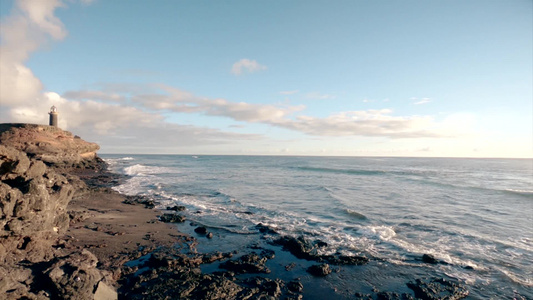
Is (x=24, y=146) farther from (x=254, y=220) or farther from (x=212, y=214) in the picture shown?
(x=254, y=220)

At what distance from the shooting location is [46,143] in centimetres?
4025

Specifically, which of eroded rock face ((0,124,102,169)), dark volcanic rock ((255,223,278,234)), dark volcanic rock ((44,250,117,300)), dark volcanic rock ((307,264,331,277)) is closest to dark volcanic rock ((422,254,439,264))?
dark volcanic rock ((307,264,331,277))

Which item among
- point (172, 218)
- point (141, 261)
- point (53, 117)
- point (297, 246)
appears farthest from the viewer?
point (53, 117)

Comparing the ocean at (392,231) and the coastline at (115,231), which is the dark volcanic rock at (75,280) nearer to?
the coastline at (115,231)

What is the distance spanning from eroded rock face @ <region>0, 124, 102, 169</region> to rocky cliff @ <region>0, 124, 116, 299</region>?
35784 mm

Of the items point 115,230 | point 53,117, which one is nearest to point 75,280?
point 115,230

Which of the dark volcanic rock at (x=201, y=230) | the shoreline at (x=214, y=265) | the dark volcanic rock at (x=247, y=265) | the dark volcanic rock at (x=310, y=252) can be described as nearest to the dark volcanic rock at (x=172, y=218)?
the shoreline at (x=214, y=265)

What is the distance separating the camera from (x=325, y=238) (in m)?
13.5

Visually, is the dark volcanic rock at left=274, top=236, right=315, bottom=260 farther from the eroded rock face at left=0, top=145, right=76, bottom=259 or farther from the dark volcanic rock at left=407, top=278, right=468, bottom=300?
the eroded rock face at left=0, top=145, right=76, bottom=259

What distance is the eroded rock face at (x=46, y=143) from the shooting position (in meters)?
37.3

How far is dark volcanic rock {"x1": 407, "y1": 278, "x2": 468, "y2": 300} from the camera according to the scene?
27.2ft

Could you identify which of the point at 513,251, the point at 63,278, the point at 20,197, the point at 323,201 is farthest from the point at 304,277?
the point at 323,201

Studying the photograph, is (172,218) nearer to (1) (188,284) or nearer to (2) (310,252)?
(1) (188,284)

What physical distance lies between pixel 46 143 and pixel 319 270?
1887 inches
